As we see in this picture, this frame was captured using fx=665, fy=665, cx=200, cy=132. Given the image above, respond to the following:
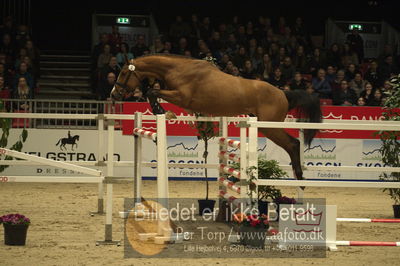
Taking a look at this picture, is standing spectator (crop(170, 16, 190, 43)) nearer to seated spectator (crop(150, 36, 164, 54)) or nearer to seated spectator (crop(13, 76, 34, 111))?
seated spectator (crop(150, 36, 164, 54))

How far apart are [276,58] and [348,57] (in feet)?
7.19

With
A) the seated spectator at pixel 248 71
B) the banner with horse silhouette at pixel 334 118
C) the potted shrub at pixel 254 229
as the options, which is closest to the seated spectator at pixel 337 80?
the seated spectator at pixel 248 71

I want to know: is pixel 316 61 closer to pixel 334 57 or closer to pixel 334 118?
pixel 334 57

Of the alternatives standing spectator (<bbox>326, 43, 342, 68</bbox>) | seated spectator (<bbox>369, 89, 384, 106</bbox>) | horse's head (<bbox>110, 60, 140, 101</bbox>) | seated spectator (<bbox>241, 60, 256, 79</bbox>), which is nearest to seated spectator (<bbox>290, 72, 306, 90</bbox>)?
seated spectator (<bbox>241, 60, 256, 79</bbox>)

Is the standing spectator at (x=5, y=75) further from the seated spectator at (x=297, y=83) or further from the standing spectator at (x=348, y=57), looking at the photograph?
the standing spectator at (x=348, y=57)

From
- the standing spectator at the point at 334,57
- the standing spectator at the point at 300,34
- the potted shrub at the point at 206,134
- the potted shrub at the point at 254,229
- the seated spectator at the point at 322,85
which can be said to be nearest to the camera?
the potted shrub at the point at 254,229

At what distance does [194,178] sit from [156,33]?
5852 mm

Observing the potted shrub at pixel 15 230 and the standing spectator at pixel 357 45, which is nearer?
the potted shrub at pixel 15 230

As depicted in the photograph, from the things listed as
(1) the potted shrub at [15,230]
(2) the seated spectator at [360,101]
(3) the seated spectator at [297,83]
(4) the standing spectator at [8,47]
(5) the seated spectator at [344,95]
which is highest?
(4) the standing spectator at [8,47]

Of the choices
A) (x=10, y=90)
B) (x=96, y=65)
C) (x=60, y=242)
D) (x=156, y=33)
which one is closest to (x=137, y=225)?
(x=60, y=242)

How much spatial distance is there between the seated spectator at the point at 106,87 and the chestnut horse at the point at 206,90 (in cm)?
490

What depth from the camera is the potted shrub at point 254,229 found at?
6.23 m

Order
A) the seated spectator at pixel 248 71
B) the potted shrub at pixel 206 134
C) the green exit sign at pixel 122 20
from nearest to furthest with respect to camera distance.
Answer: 1. the potted shrub at pixel 206 134
2. the seated spectator at pixel 248 71
3. the green exit sign at pixel 122 20

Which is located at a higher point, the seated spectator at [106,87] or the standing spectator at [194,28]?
the standing spectator at [194,28]
